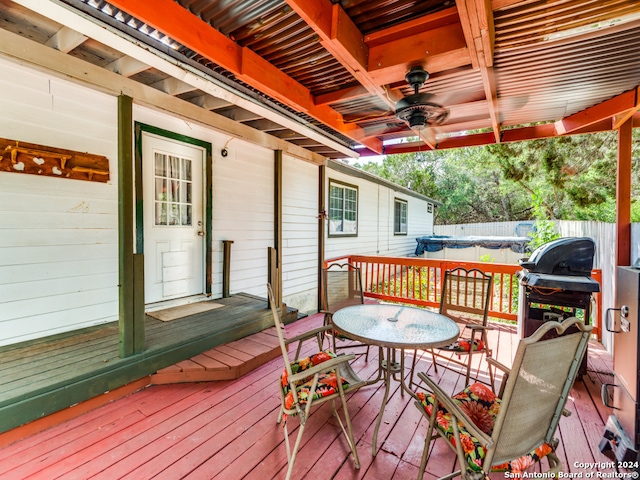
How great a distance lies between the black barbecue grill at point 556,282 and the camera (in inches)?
108

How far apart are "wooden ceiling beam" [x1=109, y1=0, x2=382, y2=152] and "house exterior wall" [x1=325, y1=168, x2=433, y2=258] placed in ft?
13.1

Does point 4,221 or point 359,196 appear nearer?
point 4,221

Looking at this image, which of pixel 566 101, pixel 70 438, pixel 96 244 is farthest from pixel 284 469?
pixel 566 101

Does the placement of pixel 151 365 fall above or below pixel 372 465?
above

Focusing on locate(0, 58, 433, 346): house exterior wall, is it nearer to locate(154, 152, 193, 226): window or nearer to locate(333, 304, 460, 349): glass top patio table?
locate(154, 152, 193, 226): window

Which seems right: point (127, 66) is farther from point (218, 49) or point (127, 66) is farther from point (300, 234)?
point (300, 234)

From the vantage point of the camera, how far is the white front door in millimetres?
3453

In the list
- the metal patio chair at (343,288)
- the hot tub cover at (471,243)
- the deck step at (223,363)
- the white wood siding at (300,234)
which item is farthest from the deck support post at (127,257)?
the hot tub cover at (471,243)

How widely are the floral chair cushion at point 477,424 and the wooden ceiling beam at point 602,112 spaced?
2711mm

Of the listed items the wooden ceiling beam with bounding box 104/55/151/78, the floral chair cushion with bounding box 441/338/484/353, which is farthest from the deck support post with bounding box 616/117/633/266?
the wooden ceiling beam with bounding box 104/55/151/78

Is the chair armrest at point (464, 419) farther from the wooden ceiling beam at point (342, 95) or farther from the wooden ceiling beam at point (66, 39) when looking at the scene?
the wooden ceiling beam at point (66, 39)

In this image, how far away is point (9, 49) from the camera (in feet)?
6.33

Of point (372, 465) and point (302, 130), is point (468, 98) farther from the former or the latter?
point (372, 465)

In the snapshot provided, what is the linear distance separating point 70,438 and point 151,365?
672 millimetres
